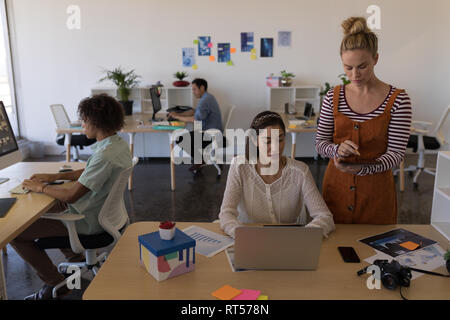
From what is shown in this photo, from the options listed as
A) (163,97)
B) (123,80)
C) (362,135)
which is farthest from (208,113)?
(362,135)

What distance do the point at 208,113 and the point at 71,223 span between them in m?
3.41

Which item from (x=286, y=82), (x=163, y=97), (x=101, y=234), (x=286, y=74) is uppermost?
(x=286, y=74)

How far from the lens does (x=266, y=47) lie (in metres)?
6.31

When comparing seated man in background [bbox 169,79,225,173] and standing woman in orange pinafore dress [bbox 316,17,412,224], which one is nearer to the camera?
standing woman in orange pinafore dress [bbox 316,17,412,224]

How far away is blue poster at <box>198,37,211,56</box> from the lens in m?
6.28

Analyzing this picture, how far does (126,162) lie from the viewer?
2.41m

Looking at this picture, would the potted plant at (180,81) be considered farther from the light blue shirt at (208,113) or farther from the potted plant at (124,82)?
the light blue shirt at (208,113)

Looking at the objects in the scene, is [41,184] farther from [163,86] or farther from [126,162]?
[163,86]

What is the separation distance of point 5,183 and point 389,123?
2.40 m

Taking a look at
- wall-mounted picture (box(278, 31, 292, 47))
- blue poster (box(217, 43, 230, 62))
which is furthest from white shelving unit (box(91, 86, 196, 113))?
wall-mounted picture (box(278, 31, 292, 47))

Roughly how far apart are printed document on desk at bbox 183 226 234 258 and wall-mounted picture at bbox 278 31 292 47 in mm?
4930

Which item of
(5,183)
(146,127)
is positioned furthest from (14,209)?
(146,127)

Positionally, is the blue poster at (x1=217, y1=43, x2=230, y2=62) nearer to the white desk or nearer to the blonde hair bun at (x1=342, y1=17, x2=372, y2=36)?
the white desk

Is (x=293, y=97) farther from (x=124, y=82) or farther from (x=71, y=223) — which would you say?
(x=71, y=223)
